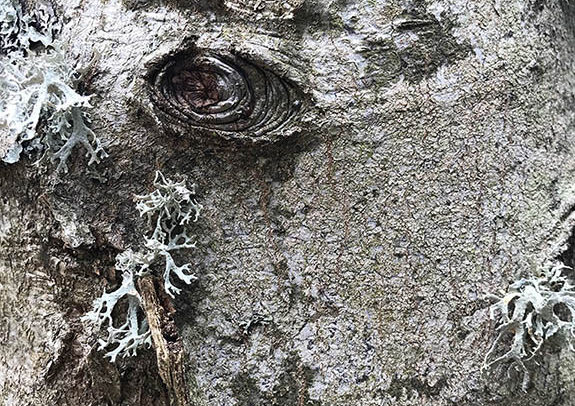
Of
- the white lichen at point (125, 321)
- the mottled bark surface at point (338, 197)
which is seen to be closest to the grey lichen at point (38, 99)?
the mottled bark surface at point (338, 197)

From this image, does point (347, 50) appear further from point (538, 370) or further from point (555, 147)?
point (538, 370)

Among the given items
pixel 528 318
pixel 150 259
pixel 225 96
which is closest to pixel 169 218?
pixel 150 259

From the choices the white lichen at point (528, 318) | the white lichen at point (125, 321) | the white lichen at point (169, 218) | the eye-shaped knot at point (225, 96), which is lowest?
the white lichen at point (125, 321)

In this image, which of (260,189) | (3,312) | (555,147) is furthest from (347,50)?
(3,312)

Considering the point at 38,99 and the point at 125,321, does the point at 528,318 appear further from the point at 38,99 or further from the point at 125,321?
the point at 38,99

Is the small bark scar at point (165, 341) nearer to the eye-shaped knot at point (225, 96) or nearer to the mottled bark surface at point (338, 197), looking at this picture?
the mottled bark surface at point (338, 197)

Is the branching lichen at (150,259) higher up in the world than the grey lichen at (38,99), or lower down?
lower down
